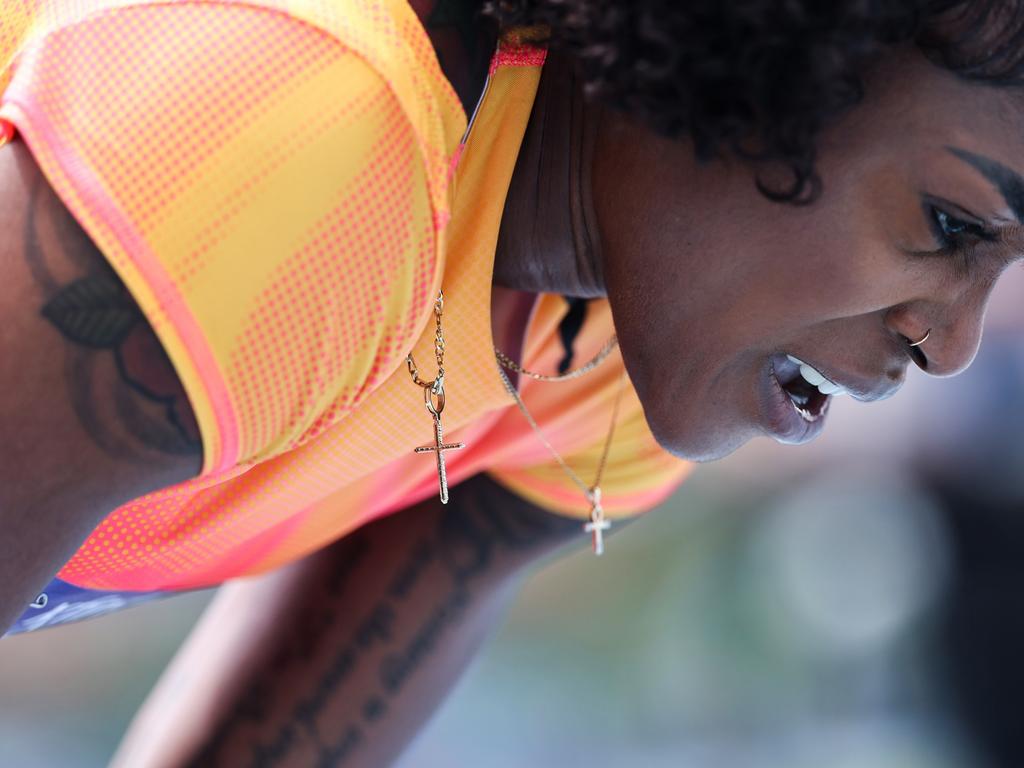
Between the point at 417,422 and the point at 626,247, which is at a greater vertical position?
the point at 626,247

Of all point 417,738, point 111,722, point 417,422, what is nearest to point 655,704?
point 111,722

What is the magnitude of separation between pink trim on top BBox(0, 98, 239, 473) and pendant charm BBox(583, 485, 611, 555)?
63 centimetres

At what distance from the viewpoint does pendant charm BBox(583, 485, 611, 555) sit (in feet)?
4.24

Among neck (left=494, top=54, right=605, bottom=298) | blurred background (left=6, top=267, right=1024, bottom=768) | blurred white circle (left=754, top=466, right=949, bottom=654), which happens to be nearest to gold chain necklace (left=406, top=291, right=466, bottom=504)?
neck (left=494, top=54, right=605, bottom=298)

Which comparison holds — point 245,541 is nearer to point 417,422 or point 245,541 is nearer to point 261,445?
point 417,422

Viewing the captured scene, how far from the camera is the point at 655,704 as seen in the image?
111 inches

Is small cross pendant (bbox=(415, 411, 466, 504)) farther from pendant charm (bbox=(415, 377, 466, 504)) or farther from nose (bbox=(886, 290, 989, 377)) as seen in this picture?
nose (bbox=(886, 290, 989, 377))

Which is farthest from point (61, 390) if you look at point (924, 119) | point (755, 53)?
point (924, 119)

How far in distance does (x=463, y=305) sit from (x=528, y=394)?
1.05ft

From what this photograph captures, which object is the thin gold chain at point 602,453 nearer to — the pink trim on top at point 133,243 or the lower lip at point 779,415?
the lower lip at point 779,415

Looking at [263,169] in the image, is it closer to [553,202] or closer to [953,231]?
[553,202]

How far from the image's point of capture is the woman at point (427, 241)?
69 cm

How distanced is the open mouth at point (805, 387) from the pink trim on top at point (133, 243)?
0.49m

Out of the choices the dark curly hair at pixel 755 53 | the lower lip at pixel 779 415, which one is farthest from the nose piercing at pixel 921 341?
the dark curly hair at pixel 755 53
